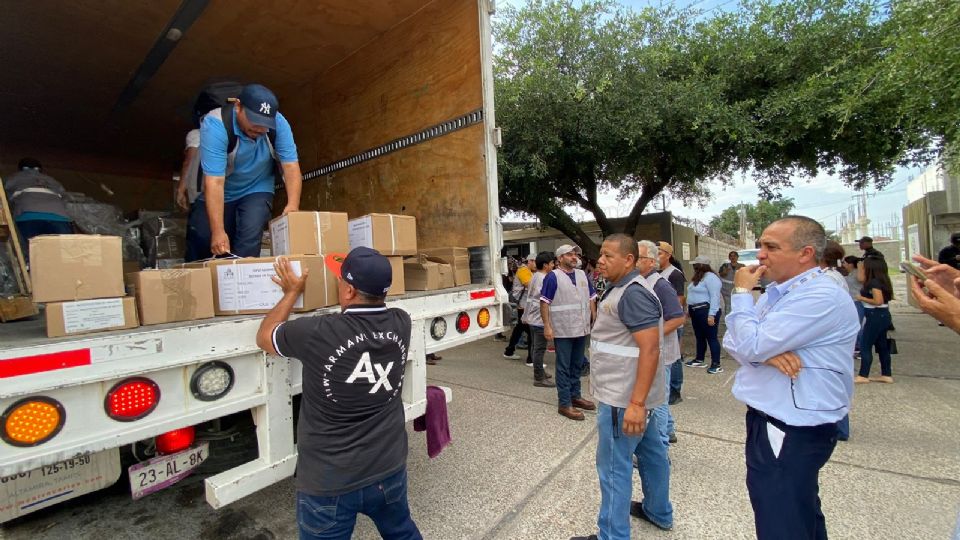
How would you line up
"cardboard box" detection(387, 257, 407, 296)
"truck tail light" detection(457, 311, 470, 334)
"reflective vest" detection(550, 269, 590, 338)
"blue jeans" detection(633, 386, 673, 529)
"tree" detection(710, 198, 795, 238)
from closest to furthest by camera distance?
"blue jeans" detection(633, 386, 673, 529), "cardboard box" detection(387, 257, 407, 296), "truck tail light" detection(457, 311, 470, 334), "reflective vest" detection(550, 269, 590, 338), "tree" detection(710, 198, 795, 238)

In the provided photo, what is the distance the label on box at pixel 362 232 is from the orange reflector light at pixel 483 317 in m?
0.84

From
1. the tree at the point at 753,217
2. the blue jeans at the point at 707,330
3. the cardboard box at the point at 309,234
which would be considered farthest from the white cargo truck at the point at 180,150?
the tree at the point at 753,217

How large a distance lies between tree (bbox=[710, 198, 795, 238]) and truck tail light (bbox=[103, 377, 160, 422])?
5473 centimetres

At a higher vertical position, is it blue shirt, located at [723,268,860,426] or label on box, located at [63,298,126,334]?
label on box, located at [63,298,126,334]

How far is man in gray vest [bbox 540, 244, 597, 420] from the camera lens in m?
4.25

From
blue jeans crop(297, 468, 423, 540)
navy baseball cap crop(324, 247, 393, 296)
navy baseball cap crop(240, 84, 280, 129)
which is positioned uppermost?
navy baseball cap crop(240, 84, 280, 129)

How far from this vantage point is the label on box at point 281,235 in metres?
2.23

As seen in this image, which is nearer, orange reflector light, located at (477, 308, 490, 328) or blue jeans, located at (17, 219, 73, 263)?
orange reflector light, located at (477, 308, 490, 328)

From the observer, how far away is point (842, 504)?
262cm

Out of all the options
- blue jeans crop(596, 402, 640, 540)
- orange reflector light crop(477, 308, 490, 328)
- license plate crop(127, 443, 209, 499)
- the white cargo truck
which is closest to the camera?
the white cargo truck

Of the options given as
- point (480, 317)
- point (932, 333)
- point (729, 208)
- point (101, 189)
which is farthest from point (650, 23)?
point (729, 208)

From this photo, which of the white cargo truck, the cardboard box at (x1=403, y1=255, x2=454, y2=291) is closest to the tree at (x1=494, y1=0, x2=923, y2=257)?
the white cargo truck

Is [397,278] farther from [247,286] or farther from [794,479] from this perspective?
[794,479]

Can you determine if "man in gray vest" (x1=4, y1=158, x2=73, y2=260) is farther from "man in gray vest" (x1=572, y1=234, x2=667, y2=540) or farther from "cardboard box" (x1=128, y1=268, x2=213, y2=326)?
"man in gray vest" (x1=572, y1=234, x2=667, y2=540)
